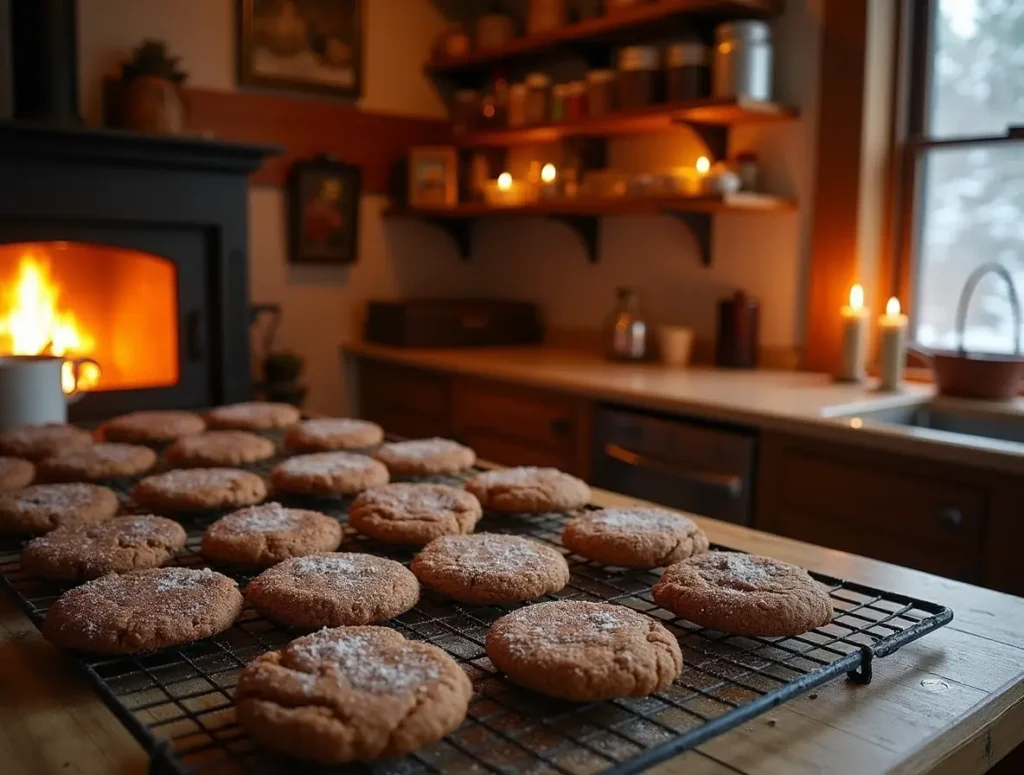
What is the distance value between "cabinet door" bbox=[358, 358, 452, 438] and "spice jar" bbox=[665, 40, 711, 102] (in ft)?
4.07

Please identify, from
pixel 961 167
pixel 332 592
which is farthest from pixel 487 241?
pixel 332 592

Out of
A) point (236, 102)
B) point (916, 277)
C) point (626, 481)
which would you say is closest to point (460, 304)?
point (236, 102)

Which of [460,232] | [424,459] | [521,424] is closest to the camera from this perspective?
[424,459]

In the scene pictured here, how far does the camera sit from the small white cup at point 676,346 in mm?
3188

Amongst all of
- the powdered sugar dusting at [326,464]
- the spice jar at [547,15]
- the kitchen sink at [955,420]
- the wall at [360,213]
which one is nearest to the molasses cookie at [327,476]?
the powdered sugar dusting at [326,464]

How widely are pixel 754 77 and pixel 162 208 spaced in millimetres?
1791

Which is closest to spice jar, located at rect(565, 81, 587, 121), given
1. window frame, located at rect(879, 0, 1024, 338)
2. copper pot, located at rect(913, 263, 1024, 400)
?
window frame, located at rect(879, 0, 1024, 338)

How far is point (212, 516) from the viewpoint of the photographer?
147 centimetres

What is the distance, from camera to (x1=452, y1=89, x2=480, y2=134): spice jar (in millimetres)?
3836

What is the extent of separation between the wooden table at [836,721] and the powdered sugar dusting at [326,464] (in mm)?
548

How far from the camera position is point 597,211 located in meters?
3.28

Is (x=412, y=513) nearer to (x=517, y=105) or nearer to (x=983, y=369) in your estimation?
(x=983, y=369)

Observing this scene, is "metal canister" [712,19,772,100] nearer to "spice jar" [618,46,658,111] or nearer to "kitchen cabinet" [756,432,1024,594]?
"spice jar" [618,46,658,111]

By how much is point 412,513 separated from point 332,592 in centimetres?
33
